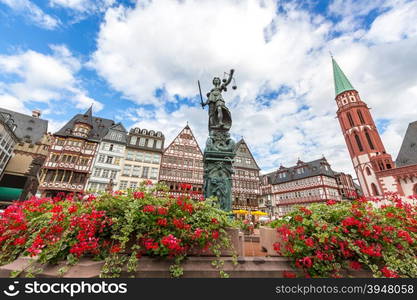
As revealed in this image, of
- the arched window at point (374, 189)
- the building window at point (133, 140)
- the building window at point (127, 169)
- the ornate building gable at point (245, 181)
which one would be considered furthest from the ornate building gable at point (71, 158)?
the arched window at point (374, 189)

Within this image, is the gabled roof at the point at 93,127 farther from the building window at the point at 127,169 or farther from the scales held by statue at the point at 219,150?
the scales held by statue at the point at 219,150

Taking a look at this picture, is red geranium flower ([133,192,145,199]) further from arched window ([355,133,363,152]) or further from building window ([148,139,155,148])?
arched window ([355,133,363,152])

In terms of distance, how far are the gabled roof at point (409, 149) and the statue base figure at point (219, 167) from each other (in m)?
37.3

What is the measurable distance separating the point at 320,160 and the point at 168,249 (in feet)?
153

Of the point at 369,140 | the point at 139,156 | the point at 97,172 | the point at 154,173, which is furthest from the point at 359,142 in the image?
the point at 97,172

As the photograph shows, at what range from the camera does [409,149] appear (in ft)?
97.3

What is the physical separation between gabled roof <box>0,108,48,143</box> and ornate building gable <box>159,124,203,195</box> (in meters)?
25.2

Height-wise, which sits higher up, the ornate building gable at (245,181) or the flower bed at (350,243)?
the ornate building gable at (245,181)

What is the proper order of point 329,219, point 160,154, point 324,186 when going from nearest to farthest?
point 329,219
point 160,154
point 324,186

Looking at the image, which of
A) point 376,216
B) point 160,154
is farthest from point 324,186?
point 376,216

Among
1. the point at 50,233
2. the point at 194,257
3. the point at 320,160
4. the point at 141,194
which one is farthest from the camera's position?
the point at 320,160

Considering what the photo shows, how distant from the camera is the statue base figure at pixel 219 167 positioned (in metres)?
6.14

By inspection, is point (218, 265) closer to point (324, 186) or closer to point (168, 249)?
point (168, 249)

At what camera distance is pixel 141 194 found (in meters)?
2.98
